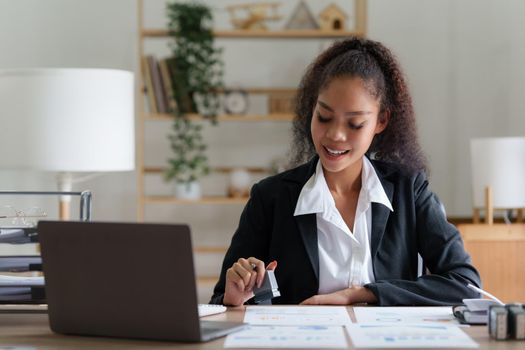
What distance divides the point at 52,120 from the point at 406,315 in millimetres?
1770

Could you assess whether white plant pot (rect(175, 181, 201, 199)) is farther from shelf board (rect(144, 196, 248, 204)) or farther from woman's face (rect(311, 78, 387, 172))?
woman's face (rect(311, 78, 387, 172))

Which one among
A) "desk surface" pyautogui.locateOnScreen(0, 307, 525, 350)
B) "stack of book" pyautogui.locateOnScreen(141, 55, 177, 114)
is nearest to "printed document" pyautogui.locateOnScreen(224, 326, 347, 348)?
"desk surface" pyautogui.locateOnScreen(0, 307, 525, 350)

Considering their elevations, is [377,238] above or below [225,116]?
below

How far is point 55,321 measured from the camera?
165 centimetres

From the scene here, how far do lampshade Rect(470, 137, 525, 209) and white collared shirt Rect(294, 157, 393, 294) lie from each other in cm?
196

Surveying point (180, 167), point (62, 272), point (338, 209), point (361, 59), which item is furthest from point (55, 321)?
point (180, 167)

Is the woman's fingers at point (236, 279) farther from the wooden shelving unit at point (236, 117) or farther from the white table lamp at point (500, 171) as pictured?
the wooden shelving unit at point (236, 117)

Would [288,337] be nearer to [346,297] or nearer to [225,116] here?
[346,297]

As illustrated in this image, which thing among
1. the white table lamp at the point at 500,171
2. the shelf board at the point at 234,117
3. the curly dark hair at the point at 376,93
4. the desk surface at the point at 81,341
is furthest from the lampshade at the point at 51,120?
the white table lamp at the point at 500,171

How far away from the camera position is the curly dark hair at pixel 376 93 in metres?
2.19

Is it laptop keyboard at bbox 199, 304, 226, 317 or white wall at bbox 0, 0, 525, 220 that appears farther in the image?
white wall at bbox 0, 0, 525, 220

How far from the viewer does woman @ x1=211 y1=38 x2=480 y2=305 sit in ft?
6.97

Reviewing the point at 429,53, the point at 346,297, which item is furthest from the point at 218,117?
the point at 346,297

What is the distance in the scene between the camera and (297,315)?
1805 millimetres
